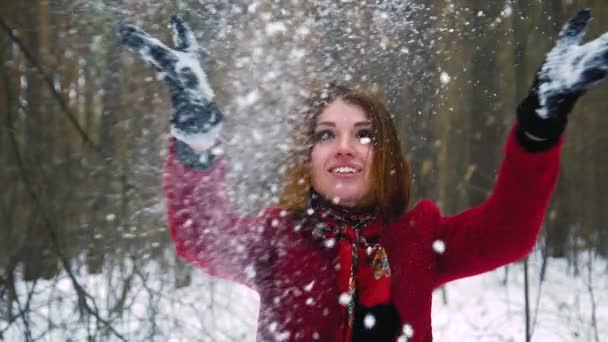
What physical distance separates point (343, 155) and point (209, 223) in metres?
0.30

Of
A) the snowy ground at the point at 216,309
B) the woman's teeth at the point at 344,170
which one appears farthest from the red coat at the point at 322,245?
the snowy ground at the point at 216,309

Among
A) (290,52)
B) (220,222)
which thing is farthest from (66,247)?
(220,222)

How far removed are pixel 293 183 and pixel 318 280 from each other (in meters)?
0.23

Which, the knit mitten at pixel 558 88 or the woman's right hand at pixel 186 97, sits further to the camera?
the woman's right hand at pixel 186 97

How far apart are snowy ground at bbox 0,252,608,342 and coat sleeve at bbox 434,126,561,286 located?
1.76 m

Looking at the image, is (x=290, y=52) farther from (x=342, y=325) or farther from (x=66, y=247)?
(x=342, y=325)

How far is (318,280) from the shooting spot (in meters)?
1.09

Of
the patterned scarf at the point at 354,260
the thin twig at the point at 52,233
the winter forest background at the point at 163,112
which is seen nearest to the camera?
the patterned scarf at the point at 354,260

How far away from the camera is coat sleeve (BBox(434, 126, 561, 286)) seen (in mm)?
1019

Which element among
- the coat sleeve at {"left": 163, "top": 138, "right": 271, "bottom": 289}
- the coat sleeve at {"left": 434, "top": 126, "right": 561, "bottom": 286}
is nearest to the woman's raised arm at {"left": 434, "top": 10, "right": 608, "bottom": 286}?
the coat sleeve at {"left": 434, "top": 126, "right": 561, "bottom": 286}

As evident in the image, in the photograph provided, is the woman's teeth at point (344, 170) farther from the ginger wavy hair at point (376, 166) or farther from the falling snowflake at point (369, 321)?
the falling snowflake at point (369, 321)

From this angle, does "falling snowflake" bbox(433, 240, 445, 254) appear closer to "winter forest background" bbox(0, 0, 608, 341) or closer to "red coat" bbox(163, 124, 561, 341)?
"red coat" bbox(163, 124, 561, 341)

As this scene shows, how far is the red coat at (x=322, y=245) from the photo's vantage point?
106cm

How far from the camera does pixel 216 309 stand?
3172 millimetres
